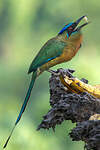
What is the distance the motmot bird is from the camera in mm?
3170

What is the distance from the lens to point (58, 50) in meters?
3.30

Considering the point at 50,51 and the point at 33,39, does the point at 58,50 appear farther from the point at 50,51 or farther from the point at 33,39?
the point at 33,39

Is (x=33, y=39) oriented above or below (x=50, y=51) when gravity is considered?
below

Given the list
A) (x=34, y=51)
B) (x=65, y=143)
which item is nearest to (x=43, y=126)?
(x=65, y=143)

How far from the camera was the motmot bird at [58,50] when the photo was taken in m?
3.17

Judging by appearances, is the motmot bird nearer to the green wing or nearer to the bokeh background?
the green wing

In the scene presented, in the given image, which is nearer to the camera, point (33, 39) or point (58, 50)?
point (58, 50)

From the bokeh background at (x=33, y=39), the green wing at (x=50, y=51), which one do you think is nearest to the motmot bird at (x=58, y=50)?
the green wing at (x=50, y=51)

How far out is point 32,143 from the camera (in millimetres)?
6516

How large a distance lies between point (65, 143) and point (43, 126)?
25.3 feet

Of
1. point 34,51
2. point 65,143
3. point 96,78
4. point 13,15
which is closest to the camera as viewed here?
point 96,78

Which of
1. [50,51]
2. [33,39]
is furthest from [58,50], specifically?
[33,39]

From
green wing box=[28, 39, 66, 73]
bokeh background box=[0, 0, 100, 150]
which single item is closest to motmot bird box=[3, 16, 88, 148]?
green wing box=[28, 39, 66, 73]

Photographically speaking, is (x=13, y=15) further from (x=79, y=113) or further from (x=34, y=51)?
(x=79, y=113)
